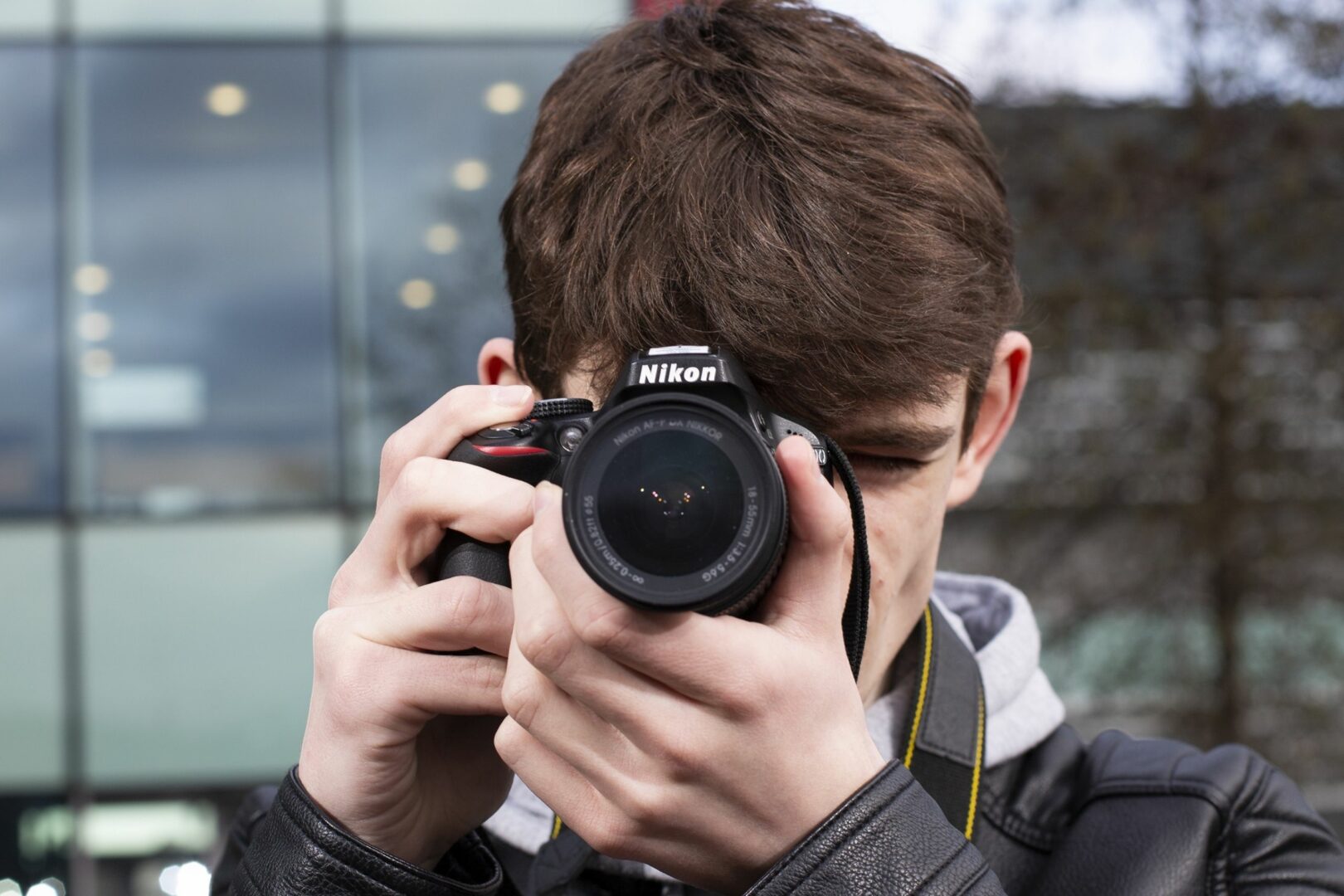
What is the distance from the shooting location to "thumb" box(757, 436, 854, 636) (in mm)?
736

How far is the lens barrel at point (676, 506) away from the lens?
719 mm

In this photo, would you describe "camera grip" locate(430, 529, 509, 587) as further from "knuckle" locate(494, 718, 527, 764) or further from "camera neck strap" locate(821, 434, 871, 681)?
"camera neck strap" locate(821, 434, 871, 681)

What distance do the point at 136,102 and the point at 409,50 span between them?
0.94 meters

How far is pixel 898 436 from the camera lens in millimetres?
956

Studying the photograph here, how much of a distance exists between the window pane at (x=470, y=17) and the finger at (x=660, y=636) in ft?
12.6

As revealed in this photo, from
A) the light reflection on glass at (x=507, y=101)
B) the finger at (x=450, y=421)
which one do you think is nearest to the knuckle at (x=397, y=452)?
the finger at (x=450, y=421)

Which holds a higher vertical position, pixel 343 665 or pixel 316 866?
pixel 343 665

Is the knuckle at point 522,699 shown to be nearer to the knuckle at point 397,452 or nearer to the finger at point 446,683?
the finger at point 446,683

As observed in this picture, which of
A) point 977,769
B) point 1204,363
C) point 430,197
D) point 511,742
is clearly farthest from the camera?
point 430,197

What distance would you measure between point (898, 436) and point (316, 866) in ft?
1.73

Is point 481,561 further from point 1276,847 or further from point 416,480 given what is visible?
point 1276,847

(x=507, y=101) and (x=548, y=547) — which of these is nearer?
(x=548, y=547)

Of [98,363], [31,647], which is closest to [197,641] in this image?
[31,647]

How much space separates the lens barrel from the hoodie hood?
385 millimetres
